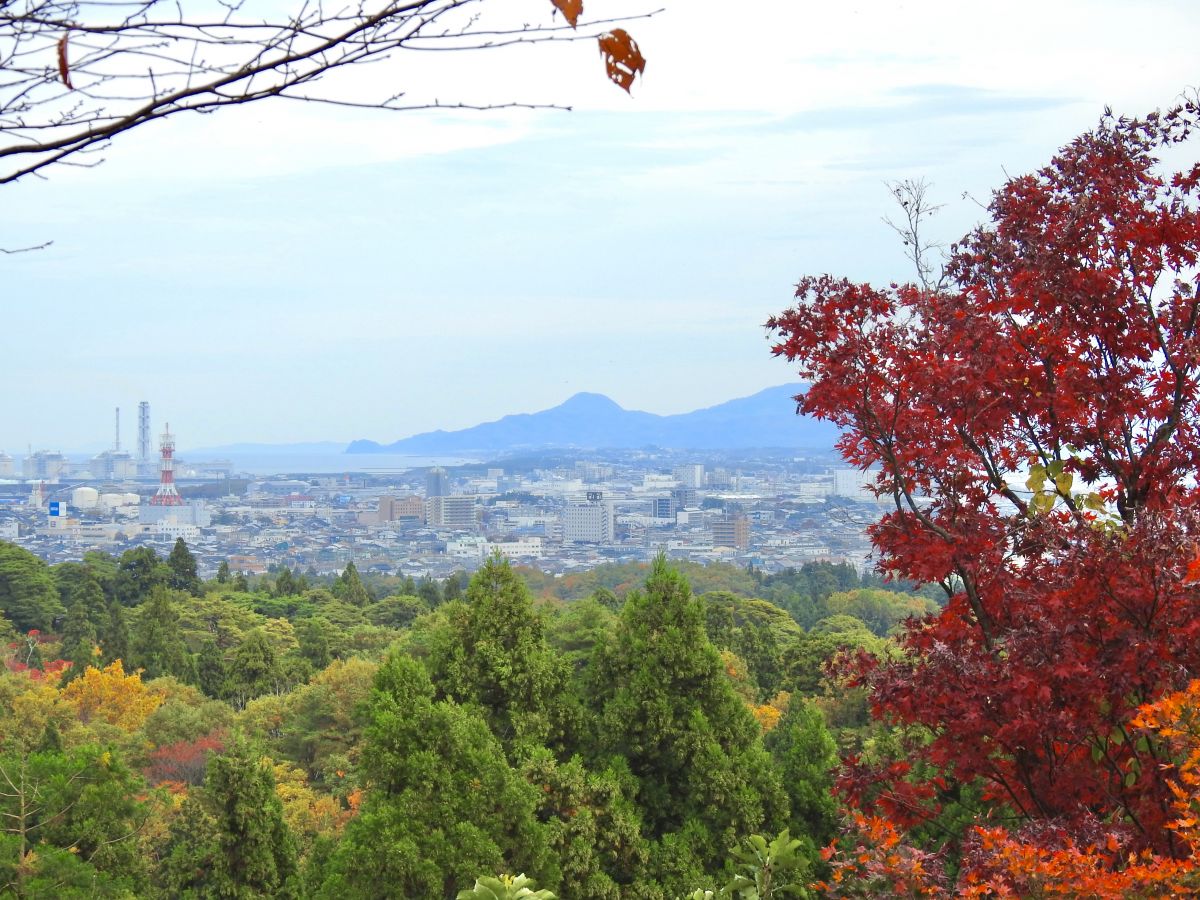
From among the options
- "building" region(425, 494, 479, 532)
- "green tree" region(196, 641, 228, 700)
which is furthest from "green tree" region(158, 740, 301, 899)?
"building" region(425, 494, 479, 532)

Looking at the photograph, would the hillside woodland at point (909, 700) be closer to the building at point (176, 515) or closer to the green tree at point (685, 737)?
the green tree at point (685, 737)

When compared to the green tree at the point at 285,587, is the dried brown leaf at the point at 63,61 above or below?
above

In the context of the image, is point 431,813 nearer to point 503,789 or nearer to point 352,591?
point 503,789

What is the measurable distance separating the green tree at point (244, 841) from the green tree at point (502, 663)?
189 centimetres

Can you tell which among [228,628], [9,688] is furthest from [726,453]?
[9,688]

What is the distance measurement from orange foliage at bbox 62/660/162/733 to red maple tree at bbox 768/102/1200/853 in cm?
1615

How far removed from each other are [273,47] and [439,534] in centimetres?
8898

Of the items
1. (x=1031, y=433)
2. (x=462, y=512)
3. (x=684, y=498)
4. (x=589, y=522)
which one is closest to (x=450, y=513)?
(x=462, y=512)

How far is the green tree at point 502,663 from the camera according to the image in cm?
729

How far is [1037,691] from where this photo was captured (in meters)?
2.82

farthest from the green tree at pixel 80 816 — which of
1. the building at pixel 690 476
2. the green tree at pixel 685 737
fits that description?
the building at pixel 690 476

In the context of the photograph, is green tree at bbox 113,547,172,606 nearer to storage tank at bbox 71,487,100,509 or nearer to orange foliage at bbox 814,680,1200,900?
orange foliage at bbox 814,680,1200,900

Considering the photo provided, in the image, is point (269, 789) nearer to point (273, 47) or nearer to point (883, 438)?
point (883, 438)

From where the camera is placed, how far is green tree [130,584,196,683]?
22016 millimetres
